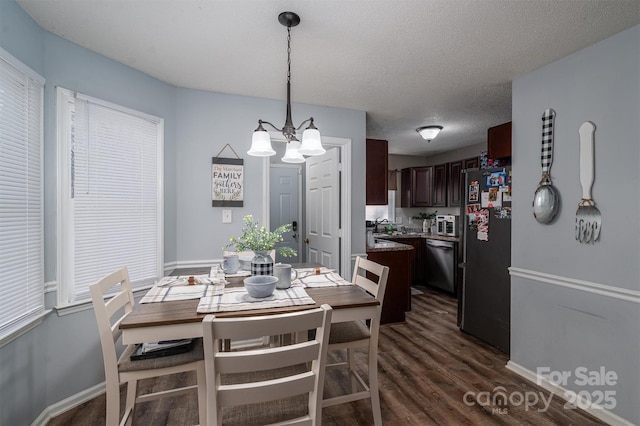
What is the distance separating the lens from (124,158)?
2365 millimetres

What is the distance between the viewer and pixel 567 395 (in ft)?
6.95

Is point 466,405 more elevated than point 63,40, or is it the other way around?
point 63,40

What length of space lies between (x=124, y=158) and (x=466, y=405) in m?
3.04

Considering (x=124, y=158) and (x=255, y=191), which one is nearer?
(x=124, y=158)

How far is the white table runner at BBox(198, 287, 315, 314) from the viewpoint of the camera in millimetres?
1472

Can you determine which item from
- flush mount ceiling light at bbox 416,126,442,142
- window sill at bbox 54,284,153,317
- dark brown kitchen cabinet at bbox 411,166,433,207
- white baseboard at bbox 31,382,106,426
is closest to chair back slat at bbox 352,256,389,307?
window sill at bbox 54,284,153,317

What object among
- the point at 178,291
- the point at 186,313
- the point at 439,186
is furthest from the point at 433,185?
the point at 186,313

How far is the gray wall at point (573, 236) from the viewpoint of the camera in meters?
1.82

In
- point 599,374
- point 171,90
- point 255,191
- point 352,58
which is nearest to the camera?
point 599,374

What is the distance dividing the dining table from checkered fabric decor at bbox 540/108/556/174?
1710 millimetres

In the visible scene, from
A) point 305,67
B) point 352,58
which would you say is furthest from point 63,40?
point 352,58

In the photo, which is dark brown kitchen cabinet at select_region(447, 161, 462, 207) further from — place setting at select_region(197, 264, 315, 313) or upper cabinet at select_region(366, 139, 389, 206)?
place setting at select_region(197, 264, 315, 313)

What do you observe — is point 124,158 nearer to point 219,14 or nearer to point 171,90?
point 171,90

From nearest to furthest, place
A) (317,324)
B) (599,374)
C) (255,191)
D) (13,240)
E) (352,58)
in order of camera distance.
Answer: (317,324) → (13,240) → (599,374) → (352,58) → (255,191)
